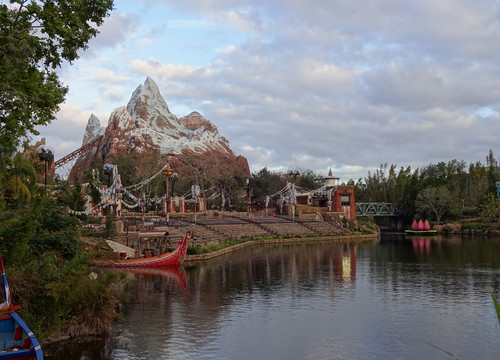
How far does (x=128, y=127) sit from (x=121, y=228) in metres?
85.8

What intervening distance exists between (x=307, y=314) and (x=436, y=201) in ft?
240

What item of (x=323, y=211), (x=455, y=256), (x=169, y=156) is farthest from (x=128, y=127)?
(x=455, y=256)

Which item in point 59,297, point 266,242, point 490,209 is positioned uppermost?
point 490,209

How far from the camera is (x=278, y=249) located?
53.0 meters

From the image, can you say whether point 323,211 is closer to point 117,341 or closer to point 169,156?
point 169,156

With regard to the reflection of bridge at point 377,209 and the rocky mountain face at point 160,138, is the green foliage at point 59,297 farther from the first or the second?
the rocky mountain face at point 160,138

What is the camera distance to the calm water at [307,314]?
54.2ft

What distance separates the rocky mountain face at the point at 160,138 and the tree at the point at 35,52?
3387 inches

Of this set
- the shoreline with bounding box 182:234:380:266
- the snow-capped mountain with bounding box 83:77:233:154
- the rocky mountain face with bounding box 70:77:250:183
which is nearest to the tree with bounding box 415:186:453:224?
the shoreline with bounding box 182:234:380:266

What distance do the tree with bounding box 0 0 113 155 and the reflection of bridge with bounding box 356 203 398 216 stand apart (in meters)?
82.1

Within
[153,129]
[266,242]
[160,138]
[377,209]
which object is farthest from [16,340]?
[153,129]

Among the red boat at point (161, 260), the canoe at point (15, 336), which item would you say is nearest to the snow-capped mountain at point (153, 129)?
the red boat at point (161, 260)

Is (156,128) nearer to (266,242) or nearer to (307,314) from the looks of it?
(266,242)

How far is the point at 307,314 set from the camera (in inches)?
853
